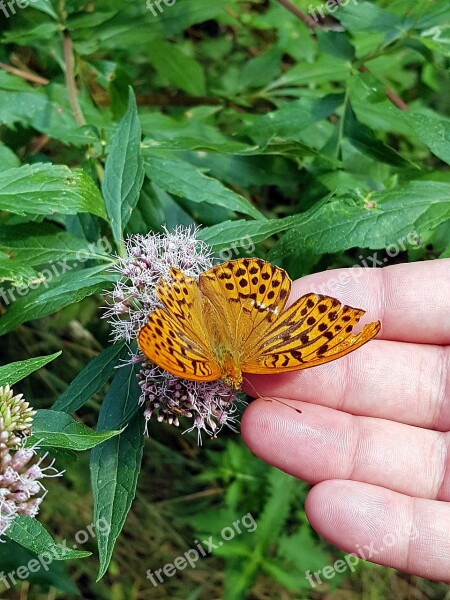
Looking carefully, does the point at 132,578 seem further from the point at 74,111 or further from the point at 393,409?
the point at 74,111

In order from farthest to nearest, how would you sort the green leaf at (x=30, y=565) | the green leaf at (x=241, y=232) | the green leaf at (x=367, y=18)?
the green leaf at (x=367, y=18) < the green leaf at (x=30, y=565) < the green leaf at (x=241, y=232)

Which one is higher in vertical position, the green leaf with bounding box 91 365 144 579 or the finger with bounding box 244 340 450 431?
the green leaf with bounding box 91 365 144 579

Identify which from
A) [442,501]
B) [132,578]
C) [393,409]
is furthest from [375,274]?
[132,578]

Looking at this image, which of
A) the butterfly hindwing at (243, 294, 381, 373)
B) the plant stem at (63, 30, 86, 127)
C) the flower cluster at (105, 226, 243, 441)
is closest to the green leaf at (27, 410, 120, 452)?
the flower cluster at (105, 226, 243, 441)

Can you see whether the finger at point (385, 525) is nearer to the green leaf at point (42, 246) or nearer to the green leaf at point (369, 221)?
the green leaf at point (369, 221)

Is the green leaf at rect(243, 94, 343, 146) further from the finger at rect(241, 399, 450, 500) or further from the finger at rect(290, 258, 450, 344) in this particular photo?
the finger at rect(241, 399, 450, 500)

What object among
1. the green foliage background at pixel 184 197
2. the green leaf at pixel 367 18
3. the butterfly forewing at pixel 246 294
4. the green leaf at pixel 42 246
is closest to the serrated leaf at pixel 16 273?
the green foliage background at pixel 184 197
